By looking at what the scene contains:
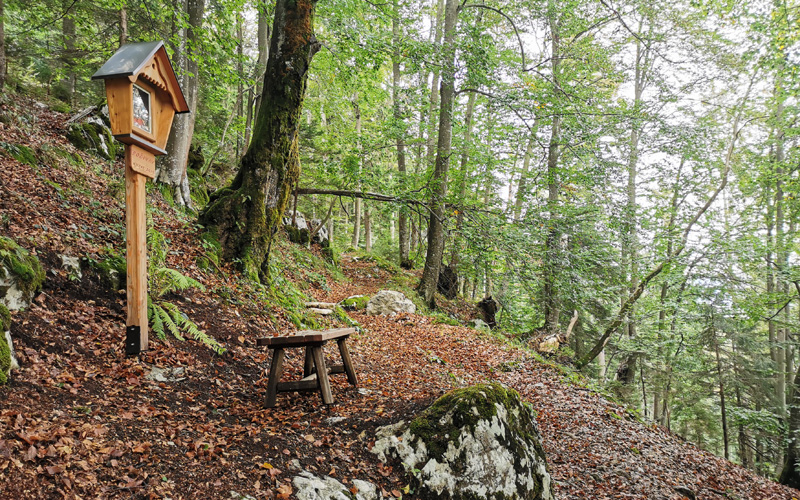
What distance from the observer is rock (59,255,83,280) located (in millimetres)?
4512

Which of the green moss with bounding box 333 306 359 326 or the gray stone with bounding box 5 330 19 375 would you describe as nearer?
the gray stone with bounding box 5 330 19 375

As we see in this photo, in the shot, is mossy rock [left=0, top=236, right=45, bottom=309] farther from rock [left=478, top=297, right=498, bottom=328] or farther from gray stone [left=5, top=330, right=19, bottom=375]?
rock [left=478, top=297, right=498, bottom=328]

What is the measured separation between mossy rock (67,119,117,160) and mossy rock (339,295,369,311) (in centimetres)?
657

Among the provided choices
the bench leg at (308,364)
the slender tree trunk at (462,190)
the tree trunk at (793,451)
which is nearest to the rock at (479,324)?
the slender tree trunk at (462,190)

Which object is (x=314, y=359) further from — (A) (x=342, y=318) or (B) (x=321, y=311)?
(A) (x=342, y=318)

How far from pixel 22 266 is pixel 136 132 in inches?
66.7

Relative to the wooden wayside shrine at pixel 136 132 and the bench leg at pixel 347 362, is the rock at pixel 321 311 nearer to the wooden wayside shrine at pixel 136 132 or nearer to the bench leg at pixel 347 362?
the bench leg at pixel 347 362

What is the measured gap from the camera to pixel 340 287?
12367mm

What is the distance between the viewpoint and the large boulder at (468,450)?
11.9 ft

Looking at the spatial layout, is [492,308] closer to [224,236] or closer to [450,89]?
[450,89]

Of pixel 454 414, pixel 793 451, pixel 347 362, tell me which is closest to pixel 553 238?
pixel 347 362

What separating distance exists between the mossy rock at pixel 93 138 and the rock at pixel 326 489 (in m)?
9.12

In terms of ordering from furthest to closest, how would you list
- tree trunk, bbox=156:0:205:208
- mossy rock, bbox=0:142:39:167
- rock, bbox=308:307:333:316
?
tree trunk, bbox=156:0:205:208 < rock, bbox=308:307:333:316 < mossy rock, bbox=0:142:39:167

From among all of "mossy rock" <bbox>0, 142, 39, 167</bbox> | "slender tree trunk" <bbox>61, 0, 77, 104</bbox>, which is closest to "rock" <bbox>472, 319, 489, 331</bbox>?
"mossy rock" <bbox>0, 142, 39, 167</bbox>
